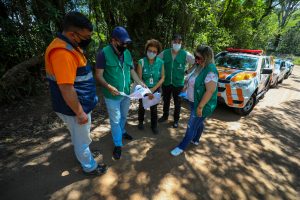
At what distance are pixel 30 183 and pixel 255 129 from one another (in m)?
4.52

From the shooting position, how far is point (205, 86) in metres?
2.86

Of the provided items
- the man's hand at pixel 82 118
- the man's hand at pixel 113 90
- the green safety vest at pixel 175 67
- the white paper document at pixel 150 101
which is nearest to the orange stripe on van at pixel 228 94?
the green safety vest at pixel 175 67

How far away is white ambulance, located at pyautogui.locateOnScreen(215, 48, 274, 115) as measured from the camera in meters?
5.00

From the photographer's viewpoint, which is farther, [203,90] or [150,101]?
[150,101]

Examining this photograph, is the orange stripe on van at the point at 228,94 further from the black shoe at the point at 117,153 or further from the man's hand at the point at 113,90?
the man's hand at the point at 113,90

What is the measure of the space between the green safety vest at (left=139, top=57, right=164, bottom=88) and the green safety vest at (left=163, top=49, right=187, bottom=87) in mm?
370

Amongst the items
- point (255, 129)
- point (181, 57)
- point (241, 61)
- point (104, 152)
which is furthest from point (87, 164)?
point (241, 61)

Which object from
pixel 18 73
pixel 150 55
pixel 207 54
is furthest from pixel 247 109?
pixel 18 73

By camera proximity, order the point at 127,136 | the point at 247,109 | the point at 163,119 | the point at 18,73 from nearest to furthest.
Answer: the point at 127,136
the point at 163,119
the point at 18,73
the point at 247,109

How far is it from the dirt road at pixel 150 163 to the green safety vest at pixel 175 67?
1059mm

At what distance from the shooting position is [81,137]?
2.38 m

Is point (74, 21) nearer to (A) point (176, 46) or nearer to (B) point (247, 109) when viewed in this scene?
(A) point (176, 46)

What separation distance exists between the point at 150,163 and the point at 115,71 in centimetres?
152

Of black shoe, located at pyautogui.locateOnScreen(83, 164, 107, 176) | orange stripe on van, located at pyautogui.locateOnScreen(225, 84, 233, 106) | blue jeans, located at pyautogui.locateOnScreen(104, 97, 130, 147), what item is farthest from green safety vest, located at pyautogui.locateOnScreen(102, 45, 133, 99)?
orange stripe on van, located at pyautogui.locateOnScreen(225, 84, 233, 106)
